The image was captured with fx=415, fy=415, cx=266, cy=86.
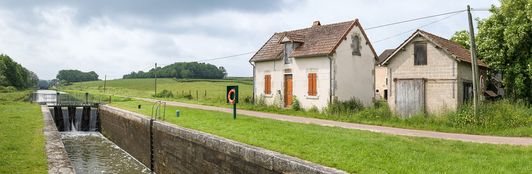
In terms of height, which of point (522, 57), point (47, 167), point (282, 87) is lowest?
point (47, 167)

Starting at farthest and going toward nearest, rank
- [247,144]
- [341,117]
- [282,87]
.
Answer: [282,87], [341,117], [247,144]

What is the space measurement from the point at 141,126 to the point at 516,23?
59.9ft

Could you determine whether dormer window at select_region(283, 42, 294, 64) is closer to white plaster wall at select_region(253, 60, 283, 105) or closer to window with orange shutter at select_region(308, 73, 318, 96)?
white plaster wall at select_region(253, 60, 283, 105)

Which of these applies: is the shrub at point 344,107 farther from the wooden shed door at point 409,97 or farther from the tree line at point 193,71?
the tree line at point 193,71

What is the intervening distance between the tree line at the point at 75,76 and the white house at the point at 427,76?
554 ft

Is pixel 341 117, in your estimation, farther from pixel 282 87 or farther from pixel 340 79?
pixel 282 87

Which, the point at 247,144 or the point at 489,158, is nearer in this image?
the point at 489,158

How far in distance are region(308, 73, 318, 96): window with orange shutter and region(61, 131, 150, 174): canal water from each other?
912cm

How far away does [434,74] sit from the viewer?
678 inches

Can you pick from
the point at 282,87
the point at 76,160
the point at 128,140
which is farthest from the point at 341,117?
the point at 76,160

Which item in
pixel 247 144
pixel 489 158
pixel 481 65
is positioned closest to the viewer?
pixel 489 158

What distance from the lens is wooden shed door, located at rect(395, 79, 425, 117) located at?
17406mm

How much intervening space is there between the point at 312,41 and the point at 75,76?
165825 millimetres

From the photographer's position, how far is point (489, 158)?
7.90 m
